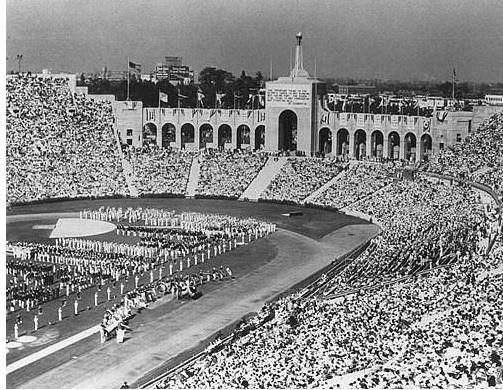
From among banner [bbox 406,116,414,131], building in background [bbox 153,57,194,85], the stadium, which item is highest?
building in background [bbox 153,57,194,85]

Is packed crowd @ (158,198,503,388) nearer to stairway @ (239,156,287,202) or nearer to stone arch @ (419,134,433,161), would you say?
stairway @ (239,156,287,202)

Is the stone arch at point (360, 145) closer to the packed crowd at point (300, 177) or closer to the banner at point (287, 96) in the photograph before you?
the banner at point (287, 96)

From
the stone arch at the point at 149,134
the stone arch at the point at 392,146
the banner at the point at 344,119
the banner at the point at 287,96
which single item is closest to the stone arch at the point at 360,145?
the banner at the point at 344,119

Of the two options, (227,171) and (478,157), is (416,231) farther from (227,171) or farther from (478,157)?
(227,171)

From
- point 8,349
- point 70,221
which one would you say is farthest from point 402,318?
point 70,221

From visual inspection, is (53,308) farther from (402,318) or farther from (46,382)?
(402,318)

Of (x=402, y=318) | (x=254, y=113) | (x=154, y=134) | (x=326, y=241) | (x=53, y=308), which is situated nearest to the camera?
(x=402, y=318)

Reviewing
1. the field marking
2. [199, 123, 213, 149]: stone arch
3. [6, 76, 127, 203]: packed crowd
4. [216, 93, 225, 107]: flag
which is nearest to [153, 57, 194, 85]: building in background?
[199, 123, 213, 149]: stone arch

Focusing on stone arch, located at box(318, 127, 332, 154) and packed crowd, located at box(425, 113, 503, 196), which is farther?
stone arch, located at box(318, 127, 332, 154)
